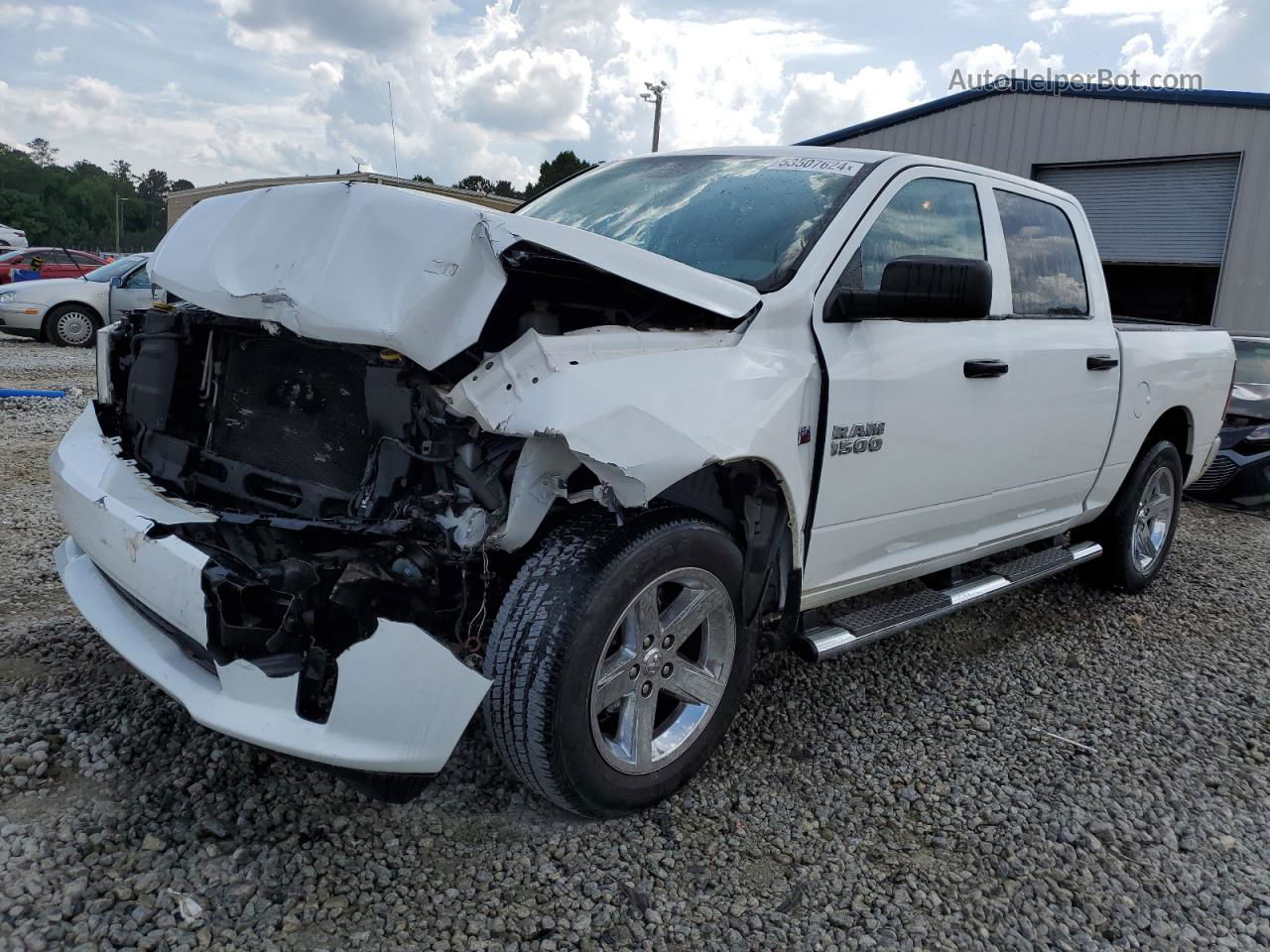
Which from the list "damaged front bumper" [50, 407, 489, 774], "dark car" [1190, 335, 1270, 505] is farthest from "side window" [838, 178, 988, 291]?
"dark car" [1190, 335, 1270, 505]

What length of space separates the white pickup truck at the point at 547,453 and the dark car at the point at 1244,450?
16.5ft

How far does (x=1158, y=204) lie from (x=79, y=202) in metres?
101

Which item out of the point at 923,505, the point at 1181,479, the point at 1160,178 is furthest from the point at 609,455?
the point at 1160,178

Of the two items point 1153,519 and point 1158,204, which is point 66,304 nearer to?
point 1153,519

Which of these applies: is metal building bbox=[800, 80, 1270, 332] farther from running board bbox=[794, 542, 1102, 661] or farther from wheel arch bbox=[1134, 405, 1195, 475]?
running board bbox=[794, 542, 1102, 661]

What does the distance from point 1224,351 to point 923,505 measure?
3.02 meters

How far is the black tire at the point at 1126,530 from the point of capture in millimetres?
4770

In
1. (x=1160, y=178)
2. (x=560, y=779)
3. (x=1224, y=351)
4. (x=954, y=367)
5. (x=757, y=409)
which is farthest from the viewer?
(x=1160, y=178)

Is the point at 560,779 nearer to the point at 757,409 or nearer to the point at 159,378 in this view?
the point at 757,409

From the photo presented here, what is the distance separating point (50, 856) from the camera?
2.22m

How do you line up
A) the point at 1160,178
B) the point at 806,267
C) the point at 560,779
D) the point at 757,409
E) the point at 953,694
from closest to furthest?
1. the point at 560,779
2. the point at 757,409
3. the point at 806,267
4. the point at 953,694
5. the point at 1160,178

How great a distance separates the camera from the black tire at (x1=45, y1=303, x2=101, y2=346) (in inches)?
521

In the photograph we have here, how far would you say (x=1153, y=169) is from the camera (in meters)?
13.2

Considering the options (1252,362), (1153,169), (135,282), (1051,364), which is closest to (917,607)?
(1051,364)
